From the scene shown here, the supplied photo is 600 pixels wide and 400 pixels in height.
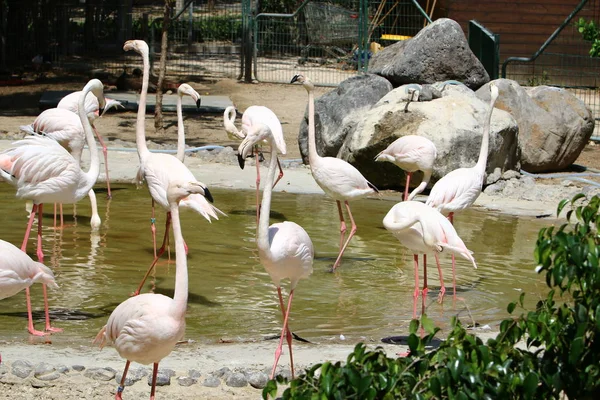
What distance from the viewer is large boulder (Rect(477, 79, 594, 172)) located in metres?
11.7

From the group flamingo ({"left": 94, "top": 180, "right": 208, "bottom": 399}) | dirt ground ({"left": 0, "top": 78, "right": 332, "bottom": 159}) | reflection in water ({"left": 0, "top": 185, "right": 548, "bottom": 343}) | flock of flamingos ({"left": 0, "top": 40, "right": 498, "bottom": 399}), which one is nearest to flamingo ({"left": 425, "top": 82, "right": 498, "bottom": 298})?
flock of flamingos ({"left": 0, "top": 40, "right": 498, "bottom": 399})

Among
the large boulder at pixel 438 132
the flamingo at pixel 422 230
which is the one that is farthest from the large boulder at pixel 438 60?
the flamingo at pixel 422 230

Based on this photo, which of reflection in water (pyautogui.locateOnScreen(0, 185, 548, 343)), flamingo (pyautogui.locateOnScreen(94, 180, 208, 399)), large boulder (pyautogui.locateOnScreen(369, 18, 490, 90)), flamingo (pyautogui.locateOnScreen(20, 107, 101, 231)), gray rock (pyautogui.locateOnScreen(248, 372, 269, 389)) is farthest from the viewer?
large boulder (pyautogui.locateOnScreen(369, 18, 490, 90))

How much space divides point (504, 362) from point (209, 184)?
312 inches

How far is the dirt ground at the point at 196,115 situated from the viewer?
44.0ft

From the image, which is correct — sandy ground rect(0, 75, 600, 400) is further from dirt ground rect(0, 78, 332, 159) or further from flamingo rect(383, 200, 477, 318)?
flamingo rect(383, 200, 477, 318)

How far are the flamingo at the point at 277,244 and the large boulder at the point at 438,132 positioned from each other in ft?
16.5

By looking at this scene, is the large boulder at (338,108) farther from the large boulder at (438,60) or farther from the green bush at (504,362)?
the green bush at (504,362)

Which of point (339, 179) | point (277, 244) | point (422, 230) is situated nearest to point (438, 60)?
point (339, 179)

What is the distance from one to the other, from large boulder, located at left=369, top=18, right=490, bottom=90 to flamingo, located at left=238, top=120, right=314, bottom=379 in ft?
23.7

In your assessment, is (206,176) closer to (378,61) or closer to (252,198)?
(252,198)

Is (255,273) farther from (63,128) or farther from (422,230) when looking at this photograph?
(63,128)

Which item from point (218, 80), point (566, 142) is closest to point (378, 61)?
point (566, 142)

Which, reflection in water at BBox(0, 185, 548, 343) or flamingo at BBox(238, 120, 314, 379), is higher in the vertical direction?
flamingo at BBox(238, 120, 314, 379)
